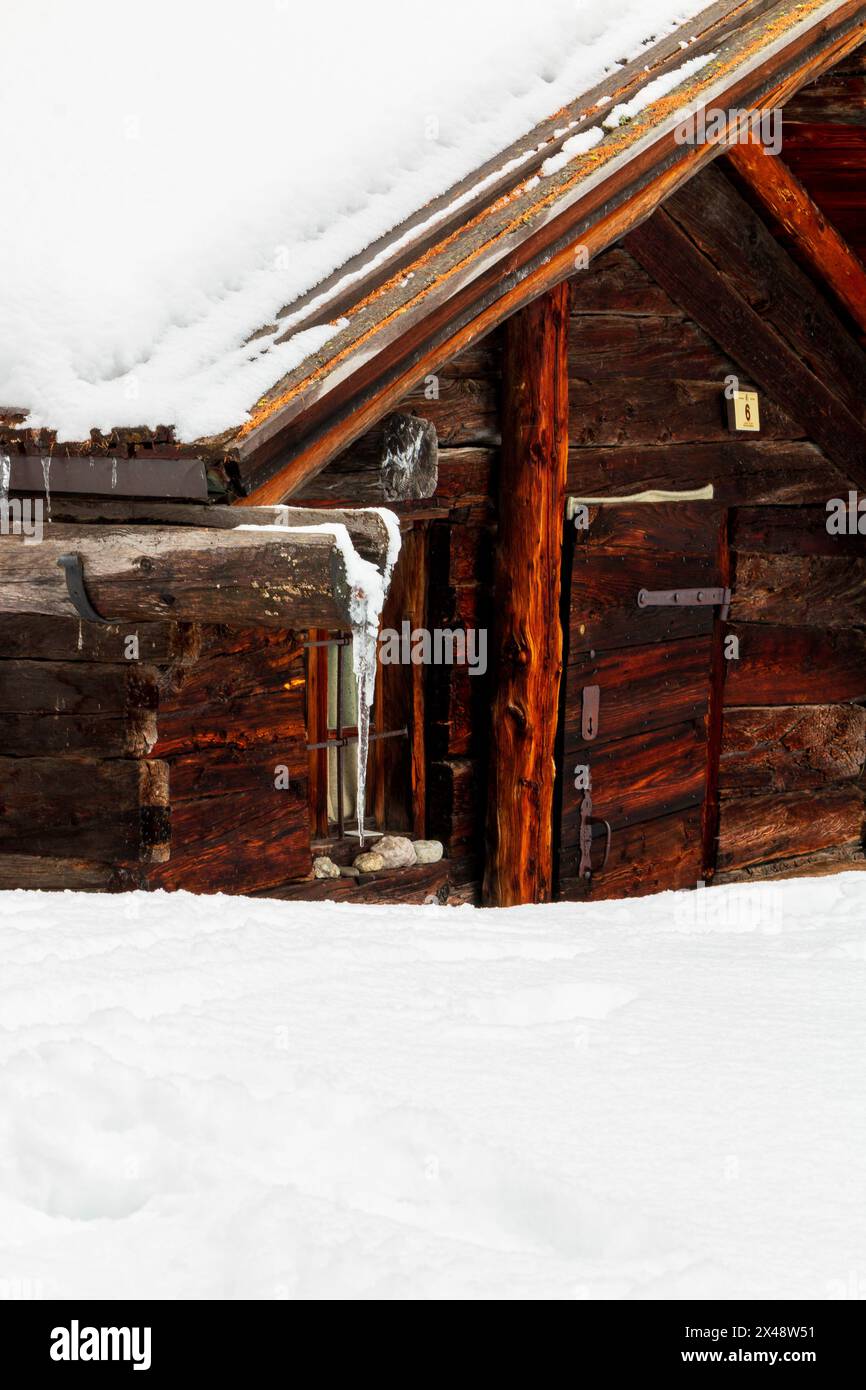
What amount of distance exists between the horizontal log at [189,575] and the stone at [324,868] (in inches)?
74.2

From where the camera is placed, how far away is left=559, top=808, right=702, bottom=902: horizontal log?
239 inches

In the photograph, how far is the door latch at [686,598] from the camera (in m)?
6.26

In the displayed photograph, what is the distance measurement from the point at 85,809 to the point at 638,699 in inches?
103

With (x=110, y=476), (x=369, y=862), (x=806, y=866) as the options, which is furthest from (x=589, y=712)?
(x=110, y=476)

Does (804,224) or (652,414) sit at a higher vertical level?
(804,224)

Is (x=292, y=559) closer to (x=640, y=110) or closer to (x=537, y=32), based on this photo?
(x=640, y=110)

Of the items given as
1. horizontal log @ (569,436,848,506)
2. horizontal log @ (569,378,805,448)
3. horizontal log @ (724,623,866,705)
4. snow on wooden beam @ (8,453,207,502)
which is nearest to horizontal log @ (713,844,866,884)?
horizontal log @ (724,623,866,705)

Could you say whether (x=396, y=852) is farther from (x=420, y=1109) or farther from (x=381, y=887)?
(x=420, y=1109)

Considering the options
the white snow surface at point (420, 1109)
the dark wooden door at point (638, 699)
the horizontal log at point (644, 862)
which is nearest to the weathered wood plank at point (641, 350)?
the dark wooden door at point (638, 699)

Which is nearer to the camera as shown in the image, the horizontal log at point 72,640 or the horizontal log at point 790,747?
the horizontal log at point 72,640

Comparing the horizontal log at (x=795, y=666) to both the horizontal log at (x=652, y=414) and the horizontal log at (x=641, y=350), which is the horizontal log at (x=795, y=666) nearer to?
the horizontal log at (x=652, y=414)

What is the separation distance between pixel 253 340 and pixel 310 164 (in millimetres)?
935

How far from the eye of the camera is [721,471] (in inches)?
258
